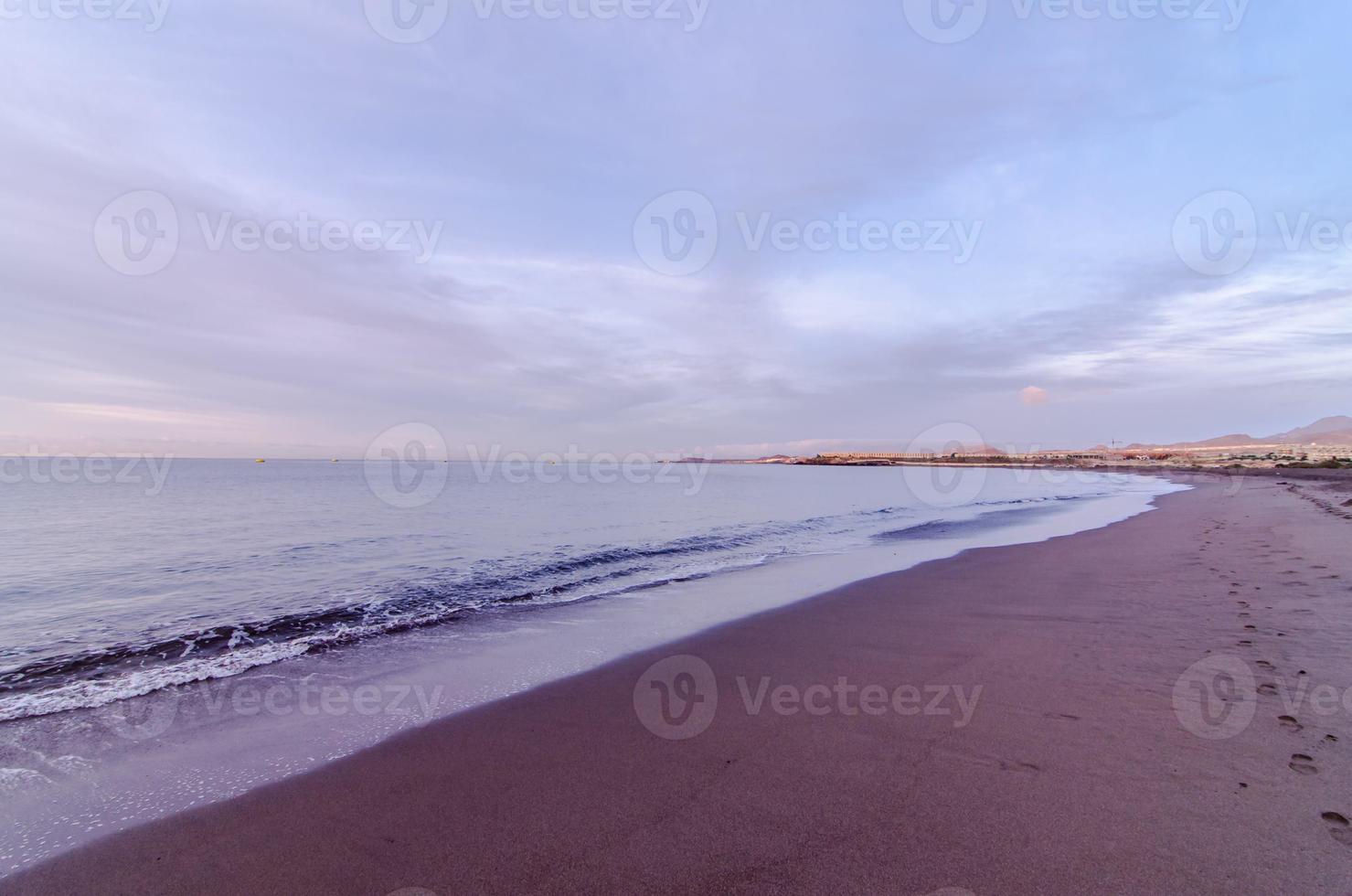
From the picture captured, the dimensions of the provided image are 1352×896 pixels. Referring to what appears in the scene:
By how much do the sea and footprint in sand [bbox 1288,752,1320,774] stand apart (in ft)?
21.3

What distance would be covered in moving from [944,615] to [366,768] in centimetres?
850

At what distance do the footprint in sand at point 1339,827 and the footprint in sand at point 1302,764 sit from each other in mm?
657

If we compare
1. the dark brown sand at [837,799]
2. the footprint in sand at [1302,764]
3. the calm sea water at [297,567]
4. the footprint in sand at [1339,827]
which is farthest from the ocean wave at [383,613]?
the footprint in sand at [1339,827]

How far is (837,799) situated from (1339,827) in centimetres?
286

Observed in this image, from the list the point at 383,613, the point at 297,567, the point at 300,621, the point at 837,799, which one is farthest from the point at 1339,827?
the point at 297,567

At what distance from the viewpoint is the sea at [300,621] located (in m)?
5.30

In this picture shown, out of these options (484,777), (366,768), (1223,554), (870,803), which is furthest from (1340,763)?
(1223,554)

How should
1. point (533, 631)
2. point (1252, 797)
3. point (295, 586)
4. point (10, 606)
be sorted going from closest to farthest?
point (1252, 797) < point (533, 631) < point (10, 606) < point (295, 586)

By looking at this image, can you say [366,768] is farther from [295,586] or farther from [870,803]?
[295,586]

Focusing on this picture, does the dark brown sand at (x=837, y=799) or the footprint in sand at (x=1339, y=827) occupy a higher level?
the footprint in sand at (x=1339, y=827)

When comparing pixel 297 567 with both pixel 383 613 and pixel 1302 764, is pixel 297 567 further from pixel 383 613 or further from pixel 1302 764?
pixel 1302 764

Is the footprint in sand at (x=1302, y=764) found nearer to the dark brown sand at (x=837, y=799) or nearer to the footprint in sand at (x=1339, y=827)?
the dark brown sand at (x=837, y=799)

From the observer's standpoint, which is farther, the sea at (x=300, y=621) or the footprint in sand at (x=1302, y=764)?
the sea at (x=300, y=621)

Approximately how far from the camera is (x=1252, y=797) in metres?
3.90
